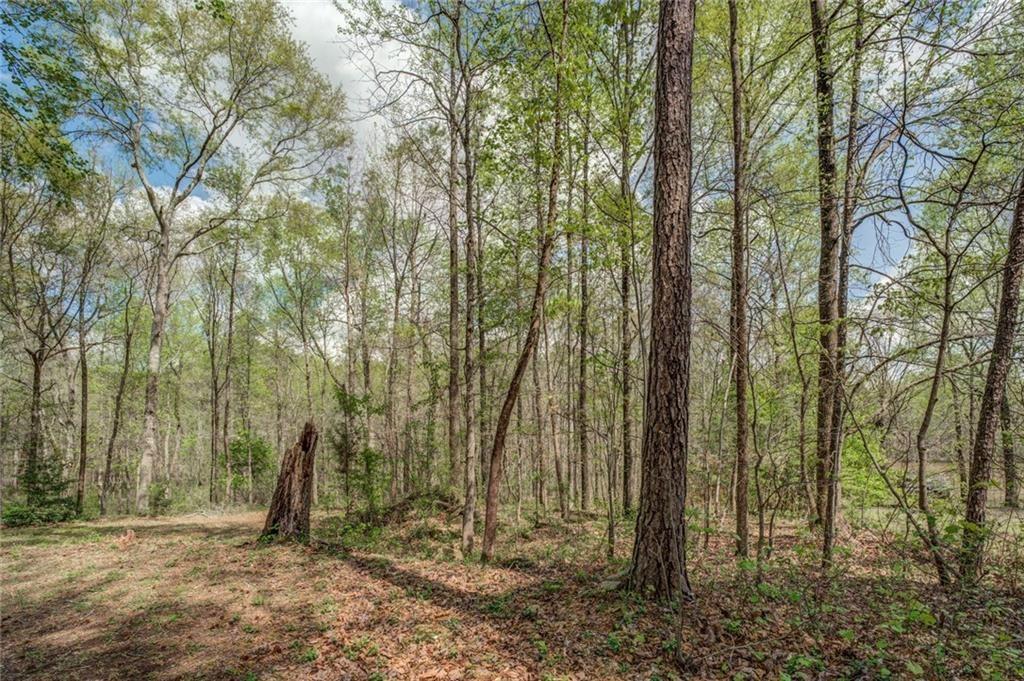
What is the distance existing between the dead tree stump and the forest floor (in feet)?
2.57

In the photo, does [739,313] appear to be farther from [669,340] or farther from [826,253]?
[826,253]

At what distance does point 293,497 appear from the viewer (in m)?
8.27

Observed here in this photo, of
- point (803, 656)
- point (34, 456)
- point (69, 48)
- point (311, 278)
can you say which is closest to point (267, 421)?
point (311, 278)

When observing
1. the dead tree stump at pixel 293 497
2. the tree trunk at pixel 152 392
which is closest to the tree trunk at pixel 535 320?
the dead tree stump at pixel 293 497

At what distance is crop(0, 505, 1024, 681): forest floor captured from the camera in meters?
3.60

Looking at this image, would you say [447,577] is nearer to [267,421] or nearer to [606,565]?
[606,565]

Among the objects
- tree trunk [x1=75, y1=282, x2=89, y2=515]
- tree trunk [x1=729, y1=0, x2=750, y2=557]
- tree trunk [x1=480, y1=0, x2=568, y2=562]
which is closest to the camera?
Result: tree trunk [x1=729, y1=0, x2=750, y2=557]

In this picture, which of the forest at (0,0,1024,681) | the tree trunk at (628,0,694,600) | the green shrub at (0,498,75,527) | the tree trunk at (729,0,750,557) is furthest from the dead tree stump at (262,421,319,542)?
the green shrub at (0,498,75,527)

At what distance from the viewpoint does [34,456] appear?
11914 mm

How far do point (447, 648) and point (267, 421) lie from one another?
28.5 meters

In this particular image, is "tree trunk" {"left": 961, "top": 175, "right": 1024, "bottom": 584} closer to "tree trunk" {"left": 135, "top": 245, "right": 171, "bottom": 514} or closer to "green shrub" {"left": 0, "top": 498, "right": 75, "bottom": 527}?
"tree trunk" {"left": 135, "top": 245, "right": 171, "bottom": 514}

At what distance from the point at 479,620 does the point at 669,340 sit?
364 cm

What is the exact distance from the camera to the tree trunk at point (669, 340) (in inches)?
175

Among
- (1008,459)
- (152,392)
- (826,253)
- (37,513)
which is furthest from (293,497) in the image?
(1008,459)
